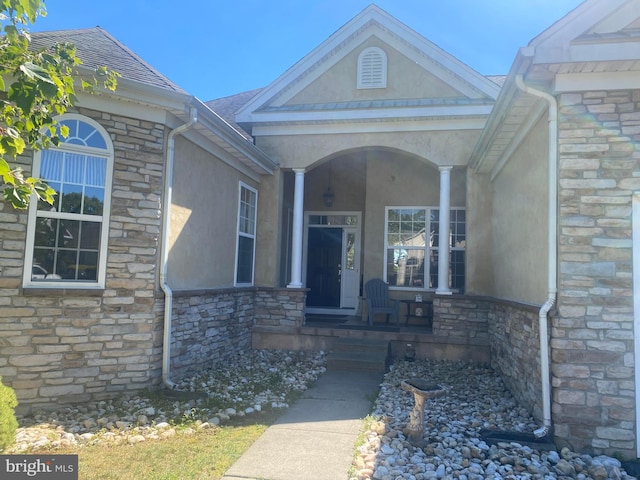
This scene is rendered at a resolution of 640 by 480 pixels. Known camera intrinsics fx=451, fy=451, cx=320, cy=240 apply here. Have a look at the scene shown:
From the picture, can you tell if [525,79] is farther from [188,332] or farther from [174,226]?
[188,332]

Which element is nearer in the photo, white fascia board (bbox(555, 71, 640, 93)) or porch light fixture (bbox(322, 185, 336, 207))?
white fascia board (bbox(555, 71, 640, 93))

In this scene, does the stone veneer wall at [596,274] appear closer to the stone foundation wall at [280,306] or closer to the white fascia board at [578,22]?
the white fascia board at [578,22]

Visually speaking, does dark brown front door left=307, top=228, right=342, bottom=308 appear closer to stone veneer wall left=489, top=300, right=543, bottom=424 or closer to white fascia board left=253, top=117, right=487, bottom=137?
white fascia board left=253, top=117, right=487, bottom=137

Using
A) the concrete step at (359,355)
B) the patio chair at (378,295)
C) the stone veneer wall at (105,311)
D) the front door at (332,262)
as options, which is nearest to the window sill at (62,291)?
the stone veneer wall at (105,311)

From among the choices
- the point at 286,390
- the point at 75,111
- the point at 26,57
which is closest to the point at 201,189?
the point at 75,111

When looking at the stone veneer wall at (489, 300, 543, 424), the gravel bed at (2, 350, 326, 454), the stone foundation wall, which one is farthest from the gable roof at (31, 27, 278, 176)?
the stone veneer wall at (489, 300, 543, 424)

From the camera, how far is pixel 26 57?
113 inches

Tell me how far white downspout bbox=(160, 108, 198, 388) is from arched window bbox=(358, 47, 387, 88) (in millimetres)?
4063

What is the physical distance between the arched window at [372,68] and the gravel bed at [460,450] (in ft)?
18.5

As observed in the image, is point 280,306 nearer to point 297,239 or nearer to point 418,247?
point 297,239

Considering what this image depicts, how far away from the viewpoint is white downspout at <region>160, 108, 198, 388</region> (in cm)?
572

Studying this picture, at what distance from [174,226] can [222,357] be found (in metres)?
2.52

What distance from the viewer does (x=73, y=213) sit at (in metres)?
5.29

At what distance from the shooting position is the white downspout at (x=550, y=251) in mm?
4391
